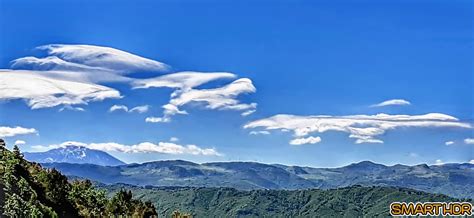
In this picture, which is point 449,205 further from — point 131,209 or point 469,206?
point 131,209

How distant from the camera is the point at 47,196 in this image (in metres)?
80.0

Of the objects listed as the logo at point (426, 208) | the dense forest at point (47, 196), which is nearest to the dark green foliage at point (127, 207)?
the dense forest at point (47, 196)

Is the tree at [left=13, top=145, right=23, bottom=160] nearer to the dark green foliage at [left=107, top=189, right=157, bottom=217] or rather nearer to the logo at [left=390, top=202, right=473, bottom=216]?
the dark green foliage at [left=107, top=189, right=157, bottom=217]

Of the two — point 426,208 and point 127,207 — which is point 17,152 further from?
point 426,208

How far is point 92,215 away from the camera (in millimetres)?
84562

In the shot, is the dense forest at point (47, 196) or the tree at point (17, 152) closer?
the dense forest at point (47, 196)

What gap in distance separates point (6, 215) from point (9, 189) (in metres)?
10.7

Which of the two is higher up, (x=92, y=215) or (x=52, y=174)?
(x=52, y=174)

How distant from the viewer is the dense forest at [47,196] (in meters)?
57.0

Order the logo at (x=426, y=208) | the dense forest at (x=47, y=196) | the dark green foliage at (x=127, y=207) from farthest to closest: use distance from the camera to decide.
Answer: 1. the dark green foliage at (x=127, y=207)
2. the logo at (x=426, y=208)
3. the dense forest at (x=47, y=196)

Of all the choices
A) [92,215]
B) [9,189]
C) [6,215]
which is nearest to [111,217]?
[92,215]

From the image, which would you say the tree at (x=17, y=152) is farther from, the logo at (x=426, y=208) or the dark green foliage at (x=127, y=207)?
the logo at (x=426, y=208)

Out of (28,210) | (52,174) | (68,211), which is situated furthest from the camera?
(52,174)

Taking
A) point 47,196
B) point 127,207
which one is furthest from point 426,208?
point 47,196
